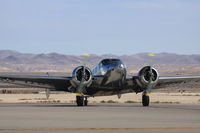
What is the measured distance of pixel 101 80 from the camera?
38.9 meters

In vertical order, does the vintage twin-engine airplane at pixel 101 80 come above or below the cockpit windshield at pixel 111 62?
below

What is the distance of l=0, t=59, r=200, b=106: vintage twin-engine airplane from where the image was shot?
38406 millimetres

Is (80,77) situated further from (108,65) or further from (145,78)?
(145,78)

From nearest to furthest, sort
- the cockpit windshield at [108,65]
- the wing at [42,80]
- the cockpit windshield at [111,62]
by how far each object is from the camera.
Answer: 1. the cockpit windshield at [108,65]
2. the cockpit windshield at [111,62]
3. the wing at [42,80]

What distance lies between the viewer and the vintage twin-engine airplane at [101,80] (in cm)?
3841

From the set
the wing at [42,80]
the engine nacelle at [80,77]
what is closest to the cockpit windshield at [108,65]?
the engine nacelle at [80,77]

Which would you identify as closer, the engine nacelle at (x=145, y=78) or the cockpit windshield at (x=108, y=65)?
Result: the cockpit windshield at (x=108, y=65)

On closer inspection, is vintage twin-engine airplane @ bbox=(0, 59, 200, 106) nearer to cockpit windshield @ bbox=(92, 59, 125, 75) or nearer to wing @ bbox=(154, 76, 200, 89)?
cockpit windshield @ bbox=(92, 59, 125, 75)

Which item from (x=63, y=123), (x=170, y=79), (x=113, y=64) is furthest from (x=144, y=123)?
(x=170, y=79)

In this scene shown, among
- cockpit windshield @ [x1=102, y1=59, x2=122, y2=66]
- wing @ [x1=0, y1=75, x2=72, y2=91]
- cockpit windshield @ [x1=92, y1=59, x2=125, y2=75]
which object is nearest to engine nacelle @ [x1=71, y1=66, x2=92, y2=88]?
wing @ [x1=0, y1=75, x2=72, y2=91]

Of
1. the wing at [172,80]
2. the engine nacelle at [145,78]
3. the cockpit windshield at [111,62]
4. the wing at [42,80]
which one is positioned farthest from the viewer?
the wing at [172,80]

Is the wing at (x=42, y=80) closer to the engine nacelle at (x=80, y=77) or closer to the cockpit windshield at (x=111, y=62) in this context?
the engine nacelle at (x=80, y=77)

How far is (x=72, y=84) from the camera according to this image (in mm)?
38656

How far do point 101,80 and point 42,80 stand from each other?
4.54m
